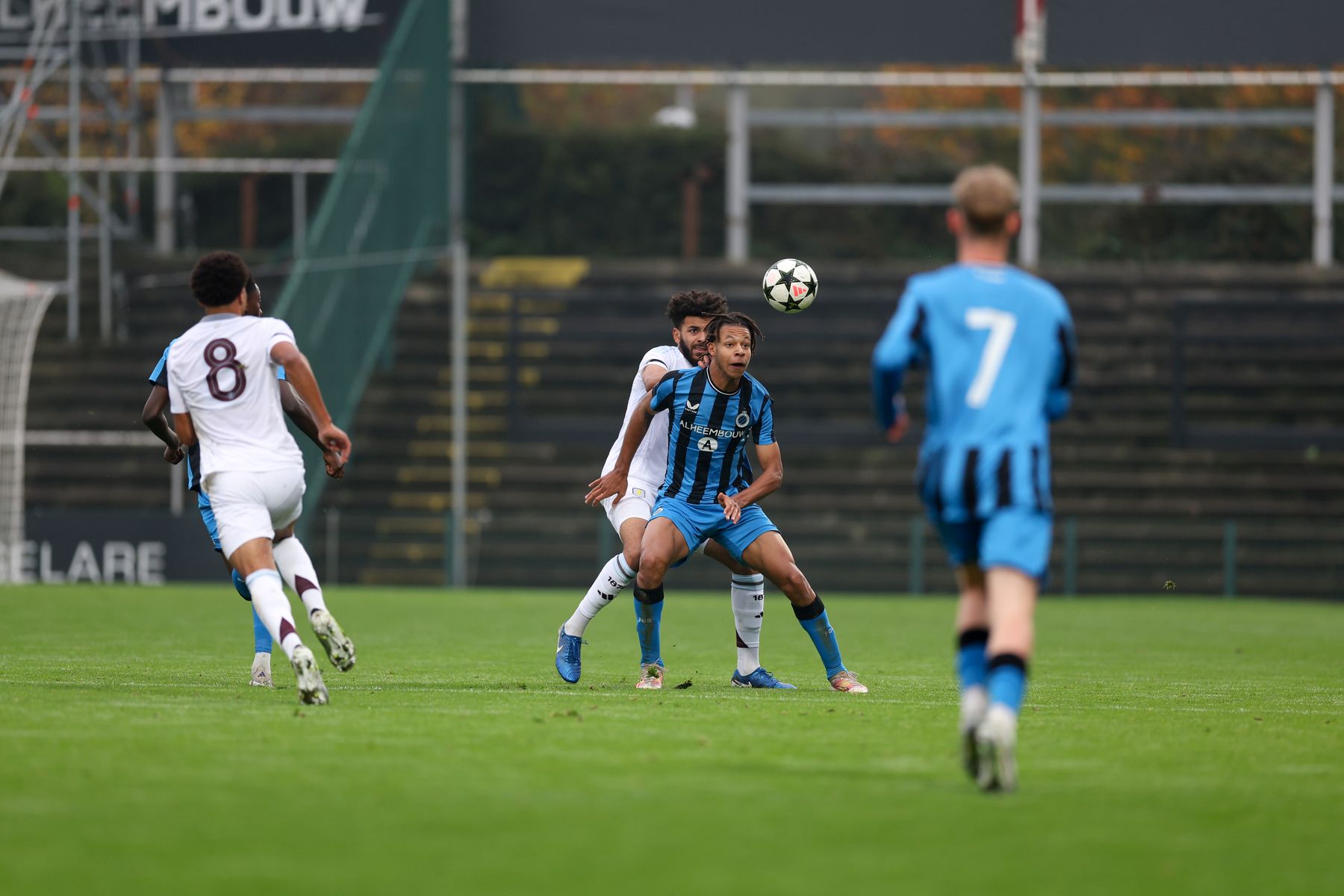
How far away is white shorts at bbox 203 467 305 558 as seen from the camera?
8172 mm

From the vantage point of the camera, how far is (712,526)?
9.69m

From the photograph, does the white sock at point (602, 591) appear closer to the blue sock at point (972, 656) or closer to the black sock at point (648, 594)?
the black sock at point (648, 594)

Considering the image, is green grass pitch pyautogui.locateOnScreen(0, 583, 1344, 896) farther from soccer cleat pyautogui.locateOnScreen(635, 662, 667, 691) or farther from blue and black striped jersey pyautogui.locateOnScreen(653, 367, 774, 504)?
blue and black striped jersey pyautogui.locateOnScreen(653, 367, 774, 504)

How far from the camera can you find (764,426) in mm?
9875

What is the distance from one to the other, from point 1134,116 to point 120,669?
23165 mm

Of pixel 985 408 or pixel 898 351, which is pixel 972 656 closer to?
pixel 985 408

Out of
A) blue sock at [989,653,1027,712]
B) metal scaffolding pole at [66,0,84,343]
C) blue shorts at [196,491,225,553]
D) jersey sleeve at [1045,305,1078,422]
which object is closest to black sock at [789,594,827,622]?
blue shorts at [196,491,225,553]

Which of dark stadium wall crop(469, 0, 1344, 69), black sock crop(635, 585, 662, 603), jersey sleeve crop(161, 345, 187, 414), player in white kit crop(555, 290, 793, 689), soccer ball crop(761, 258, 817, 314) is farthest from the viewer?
dark stadium wall crop(469, 0, 1344, 69)

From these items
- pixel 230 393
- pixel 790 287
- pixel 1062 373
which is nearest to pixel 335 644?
pixel 230 393

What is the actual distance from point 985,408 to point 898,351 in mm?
334

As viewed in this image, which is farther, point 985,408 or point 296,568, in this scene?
point 296,568

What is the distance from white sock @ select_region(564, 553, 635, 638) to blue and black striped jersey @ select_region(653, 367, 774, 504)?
0.52 meters

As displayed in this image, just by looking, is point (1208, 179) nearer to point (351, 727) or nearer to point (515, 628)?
point (515, 628)

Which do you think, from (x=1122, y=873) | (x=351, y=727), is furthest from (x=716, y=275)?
(x=1122, y=873)
